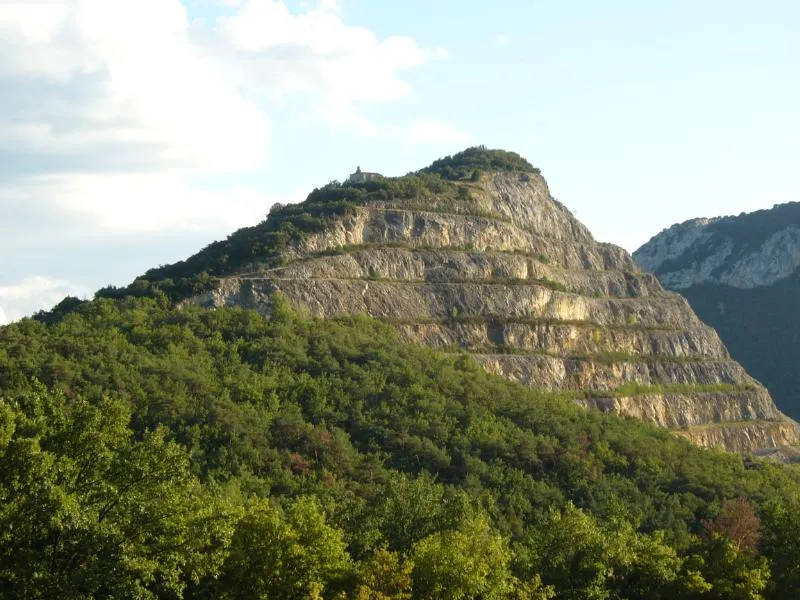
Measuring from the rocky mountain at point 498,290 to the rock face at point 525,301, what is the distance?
6.7 inches

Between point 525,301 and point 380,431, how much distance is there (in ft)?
121

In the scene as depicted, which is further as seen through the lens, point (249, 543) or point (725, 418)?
point (725, 418)

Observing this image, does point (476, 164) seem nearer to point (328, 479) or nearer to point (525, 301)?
point (525, 301)

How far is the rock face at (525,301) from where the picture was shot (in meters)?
112

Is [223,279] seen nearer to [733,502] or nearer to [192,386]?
[192,386]

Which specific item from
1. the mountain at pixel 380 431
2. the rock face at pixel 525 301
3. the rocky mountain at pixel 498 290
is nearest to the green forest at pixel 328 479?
the mountain at pixel 380 431

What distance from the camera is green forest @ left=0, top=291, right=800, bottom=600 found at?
151 ft

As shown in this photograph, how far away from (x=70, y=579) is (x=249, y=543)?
33.2 feet

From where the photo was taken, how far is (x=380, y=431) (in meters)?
89.5

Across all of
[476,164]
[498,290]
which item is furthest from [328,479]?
[476,164]

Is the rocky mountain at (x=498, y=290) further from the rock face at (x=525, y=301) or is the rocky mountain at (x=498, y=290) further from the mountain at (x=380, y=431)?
the mountain at (x=380, y=431)

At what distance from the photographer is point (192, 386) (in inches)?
3423

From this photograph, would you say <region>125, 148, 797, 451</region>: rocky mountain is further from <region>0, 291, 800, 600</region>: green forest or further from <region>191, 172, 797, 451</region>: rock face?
<region>0, 291, 800, 600</region>: green forest

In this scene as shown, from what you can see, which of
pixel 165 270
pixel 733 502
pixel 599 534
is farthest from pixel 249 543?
pixel 165 270
